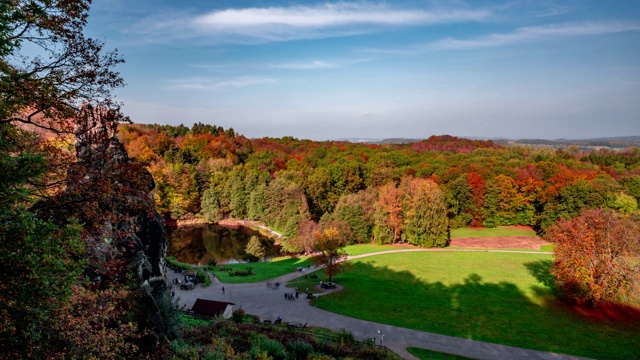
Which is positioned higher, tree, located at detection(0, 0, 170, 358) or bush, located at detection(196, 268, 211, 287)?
tree, located at detection(0, 0, 170, 358)

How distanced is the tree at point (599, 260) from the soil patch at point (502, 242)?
2186 cm

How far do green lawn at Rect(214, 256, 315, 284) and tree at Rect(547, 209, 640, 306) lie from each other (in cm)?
2502

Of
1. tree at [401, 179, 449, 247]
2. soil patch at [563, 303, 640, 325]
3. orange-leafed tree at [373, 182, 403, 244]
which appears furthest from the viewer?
orange-leafed tree at [373, 182, 403, 244]

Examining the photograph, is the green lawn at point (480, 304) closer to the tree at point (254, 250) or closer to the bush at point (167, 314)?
the tree at point (254, 250)

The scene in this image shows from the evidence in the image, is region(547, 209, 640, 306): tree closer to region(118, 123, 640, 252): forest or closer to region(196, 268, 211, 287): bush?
region(118, 123, 640, 252): forest

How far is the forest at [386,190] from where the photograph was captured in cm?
5106

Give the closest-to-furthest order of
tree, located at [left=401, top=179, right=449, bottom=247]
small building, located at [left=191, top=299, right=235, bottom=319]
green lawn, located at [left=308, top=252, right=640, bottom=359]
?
green lawn, located at [left=308, top=252, right=640, bottom=359]
small building, located at [left=191, top=299, right=235, bottom=319]
tree, located at [left=401, top=179, right=449, bottom=247]

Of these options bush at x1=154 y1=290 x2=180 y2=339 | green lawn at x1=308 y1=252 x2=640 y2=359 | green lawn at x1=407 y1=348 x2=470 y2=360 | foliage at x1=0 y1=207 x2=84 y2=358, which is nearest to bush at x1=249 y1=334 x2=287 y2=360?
bush at x1=154 y1=290 x2=180 y2=339

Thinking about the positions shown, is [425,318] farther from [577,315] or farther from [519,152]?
[519,152]

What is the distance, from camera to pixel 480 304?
2816 cm

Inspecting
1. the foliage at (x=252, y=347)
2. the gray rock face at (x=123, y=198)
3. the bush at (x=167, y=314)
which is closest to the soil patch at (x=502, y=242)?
the foliage at (x=252, y=347)

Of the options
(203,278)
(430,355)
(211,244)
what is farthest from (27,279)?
(211,244)

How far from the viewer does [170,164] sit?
71812 millimetres

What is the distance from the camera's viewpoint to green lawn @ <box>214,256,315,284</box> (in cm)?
3444
